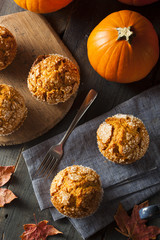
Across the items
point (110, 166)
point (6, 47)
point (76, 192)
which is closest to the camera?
point (76, 192)

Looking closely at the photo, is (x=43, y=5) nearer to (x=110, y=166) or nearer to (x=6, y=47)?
(x=6, y=47)

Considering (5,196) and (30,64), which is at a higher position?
(30,64)

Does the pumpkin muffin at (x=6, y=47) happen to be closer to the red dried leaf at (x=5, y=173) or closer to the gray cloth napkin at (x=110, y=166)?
the gray cloth napkin at (x=110, y=166)

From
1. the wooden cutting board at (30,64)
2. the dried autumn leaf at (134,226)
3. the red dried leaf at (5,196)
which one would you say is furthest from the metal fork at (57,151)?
the dried autumn leaf at (134,226)

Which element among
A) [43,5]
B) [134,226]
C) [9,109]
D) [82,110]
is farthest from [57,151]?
[43,5]

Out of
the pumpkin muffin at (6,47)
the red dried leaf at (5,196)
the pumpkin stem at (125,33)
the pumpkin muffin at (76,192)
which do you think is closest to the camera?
the pumpkin stem at (125,33)

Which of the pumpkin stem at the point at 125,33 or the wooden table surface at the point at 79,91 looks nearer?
the pumpkin stem at the point at 125,33

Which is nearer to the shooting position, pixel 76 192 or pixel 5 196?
pixel 76 192

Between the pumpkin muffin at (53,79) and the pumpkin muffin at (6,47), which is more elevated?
the pumpkin muffin at (6,47)

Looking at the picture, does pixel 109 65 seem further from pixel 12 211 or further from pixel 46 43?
pixel 12 211
